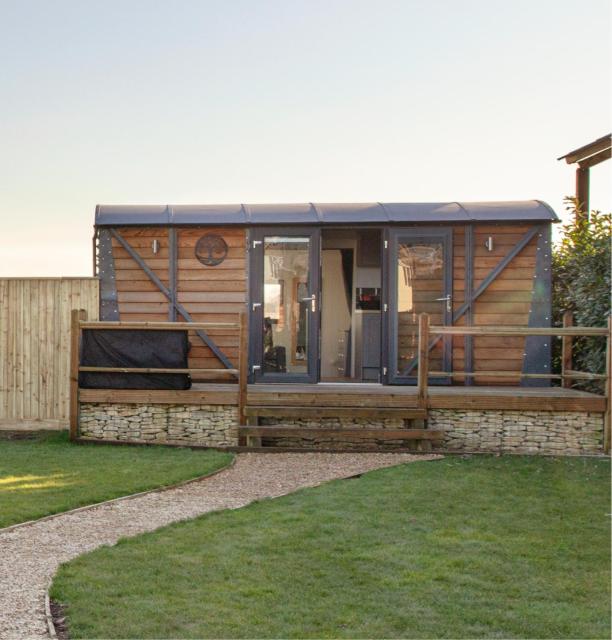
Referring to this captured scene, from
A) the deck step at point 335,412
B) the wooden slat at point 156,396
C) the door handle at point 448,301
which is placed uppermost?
the door handle at point 448,301

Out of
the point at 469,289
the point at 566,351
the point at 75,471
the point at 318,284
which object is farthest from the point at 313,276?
the point at 75,471

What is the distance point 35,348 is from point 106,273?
135 cm

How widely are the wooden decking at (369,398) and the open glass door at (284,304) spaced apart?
0.94 meters

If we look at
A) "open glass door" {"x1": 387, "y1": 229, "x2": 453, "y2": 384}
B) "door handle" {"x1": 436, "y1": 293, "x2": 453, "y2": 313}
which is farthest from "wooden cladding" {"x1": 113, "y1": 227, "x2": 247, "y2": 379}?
"door handle" {"x1": 436, "y1": 293, "x2": 453, "y2": 313}

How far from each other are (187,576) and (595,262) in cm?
726

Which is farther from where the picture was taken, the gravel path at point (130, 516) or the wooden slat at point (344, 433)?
the wooden slat at point (344, 433)

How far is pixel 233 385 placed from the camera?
10625 millimetres

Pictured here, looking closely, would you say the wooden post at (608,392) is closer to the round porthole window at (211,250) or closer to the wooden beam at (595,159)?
the wooden beam at (595,159)

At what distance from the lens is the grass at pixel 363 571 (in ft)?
12.6

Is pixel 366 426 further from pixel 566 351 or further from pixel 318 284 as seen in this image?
pixel 566 351

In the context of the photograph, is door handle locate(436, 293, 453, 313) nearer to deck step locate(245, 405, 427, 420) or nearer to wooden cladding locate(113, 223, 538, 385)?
wooden cladding locate(113, 223, 538, 385)

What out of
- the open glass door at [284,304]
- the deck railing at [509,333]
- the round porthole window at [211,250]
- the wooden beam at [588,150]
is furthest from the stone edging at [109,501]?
the wooden beam at [588,150]

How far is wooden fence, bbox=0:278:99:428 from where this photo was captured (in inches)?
411

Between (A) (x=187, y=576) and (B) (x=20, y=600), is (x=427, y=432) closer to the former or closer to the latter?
(A) (x=187, y=576)
